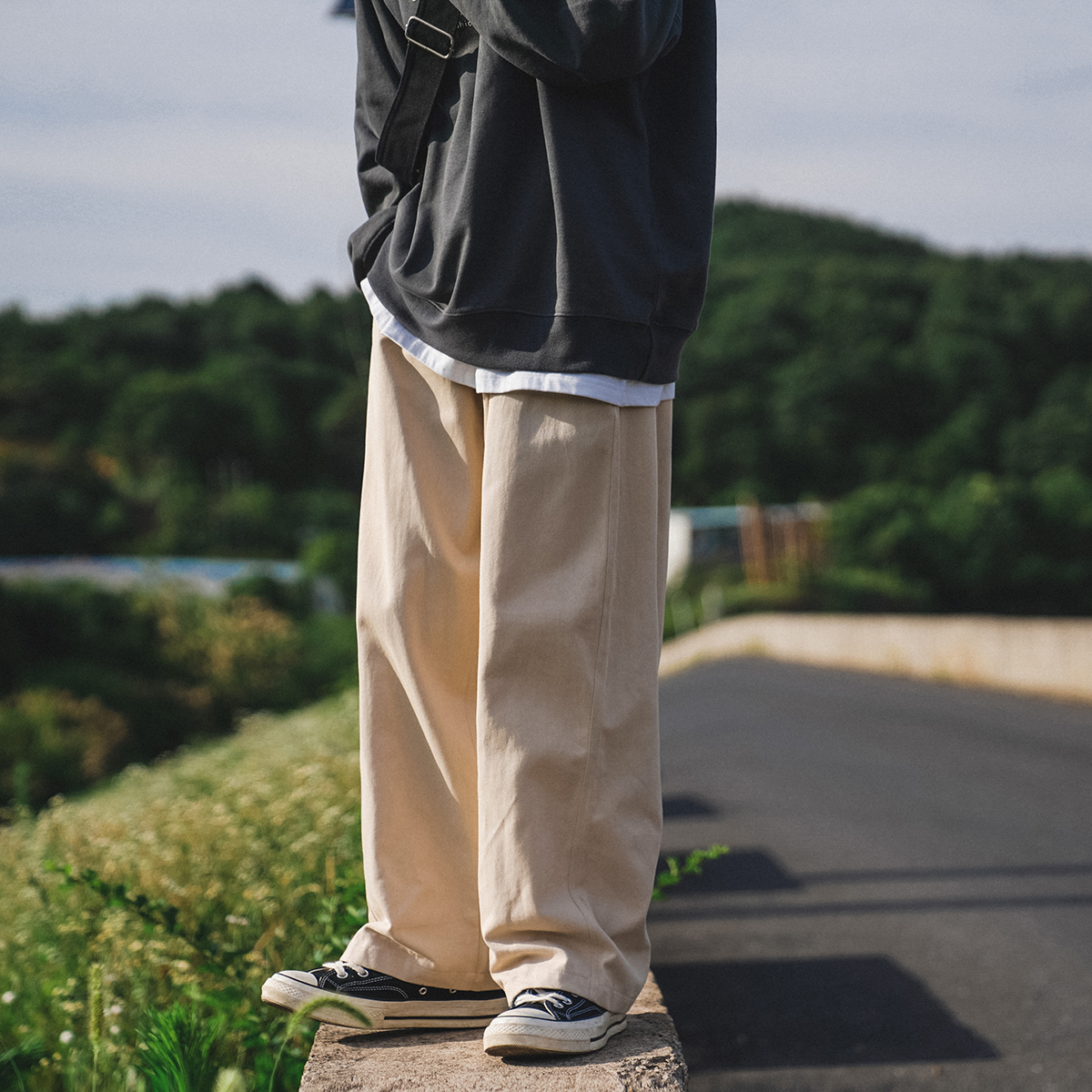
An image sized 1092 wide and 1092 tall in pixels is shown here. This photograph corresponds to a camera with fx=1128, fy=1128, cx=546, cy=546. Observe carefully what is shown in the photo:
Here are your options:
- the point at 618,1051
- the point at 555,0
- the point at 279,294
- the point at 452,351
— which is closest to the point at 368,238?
the point at 452,351

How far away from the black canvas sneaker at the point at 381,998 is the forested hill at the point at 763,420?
61.7 meters

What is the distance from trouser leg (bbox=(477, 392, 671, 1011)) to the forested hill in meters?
61.7

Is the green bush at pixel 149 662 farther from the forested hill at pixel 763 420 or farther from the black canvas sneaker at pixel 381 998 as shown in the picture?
the black canvas sneaker at pixel 381 998

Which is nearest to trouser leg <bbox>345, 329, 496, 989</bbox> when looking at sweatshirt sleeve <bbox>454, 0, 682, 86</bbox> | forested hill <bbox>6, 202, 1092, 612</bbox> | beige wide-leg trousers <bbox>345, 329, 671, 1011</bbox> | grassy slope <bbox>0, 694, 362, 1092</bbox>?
beige wide-leg trousers <bbox>345, 329, 671, 1011</bbox>

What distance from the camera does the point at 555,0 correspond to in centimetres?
157

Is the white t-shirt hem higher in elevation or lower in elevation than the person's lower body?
higher

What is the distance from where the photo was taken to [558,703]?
1615 mm

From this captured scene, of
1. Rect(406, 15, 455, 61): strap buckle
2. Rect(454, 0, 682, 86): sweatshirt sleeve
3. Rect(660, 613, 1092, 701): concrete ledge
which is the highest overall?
Rect(406, 15, 455, 61): strap buckle

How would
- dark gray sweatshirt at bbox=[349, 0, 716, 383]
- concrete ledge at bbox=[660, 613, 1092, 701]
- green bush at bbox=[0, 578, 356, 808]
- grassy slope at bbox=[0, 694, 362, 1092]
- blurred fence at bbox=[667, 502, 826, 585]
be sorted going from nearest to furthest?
dark gray sweatshirt at bbox=[349, 0, 716, 383] < grassy slope at bbox=[0, 694, 362, 1092] < concrete ledge at bbox=[660, 613, 1092, 701] < green bush at bbox=[0, 578, 356, 808] < blurred fence at bbox=[667, 502, 826, 585]

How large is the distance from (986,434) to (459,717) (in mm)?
73395

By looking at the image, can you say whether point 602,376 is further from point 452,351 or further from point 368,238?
point 368,238

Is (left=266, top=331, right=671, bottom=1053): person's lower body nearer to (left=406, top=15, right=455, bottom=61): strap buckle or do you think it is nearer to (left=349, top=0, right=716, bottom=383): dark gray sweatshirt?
(left=349, top=0, right=716, bottom=383): dark gray sweatshirt

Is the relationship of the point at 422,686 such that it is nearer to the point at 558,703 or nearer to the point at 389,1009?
the point at 558,703

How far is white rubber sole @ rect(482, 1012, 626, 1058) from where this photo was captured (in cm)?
147
